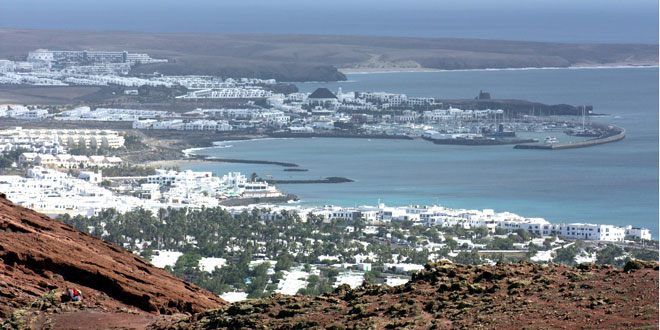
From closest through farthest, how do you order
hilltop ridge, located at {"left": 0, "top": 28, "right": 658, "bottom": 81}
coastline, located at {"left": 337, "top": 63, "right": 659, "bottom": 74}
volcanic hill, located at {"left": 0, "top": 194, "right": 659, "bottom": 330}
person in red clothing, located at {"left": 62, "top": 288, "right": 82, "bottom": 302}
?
volcanic hill, located at {"left": 0, "top": 194, "right": 659, "bottom": 330} → person in red clothing, located at {"left": 62, "top": 288, "right": 82, "bottom": 302} → hilltop ridge, located at {"left": 0, "top": 28, "right": 658, "bottom": 81} → coastline, located at {"left": 337, "top": 63, "right": 659, "bottom": 74}

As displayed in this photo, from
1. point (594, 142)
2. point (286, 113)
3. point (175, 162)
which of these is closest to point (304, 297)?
point (175, 162)

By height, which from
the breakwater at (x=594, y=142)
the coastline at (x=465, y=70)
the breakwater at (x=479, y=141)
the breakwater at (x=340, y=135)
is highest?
the coastline at (x=465, y=70)

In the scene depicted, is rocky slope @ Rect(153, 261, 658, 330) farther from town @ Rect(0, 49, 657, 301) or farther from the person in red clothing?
town @ Rect(0, 49, 657, 301)

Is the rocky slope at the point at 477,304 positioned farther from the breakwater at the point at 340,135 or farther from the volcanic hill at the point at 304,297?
the breakwater at the point at 340,135

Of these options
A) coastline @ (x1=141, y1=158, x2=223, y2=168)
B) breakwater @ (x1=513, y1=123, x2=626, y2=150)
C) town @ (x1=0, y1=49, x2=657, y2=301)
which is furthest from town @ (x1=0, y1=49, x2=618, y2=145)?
coastline @ (x1=141, y1=158, x2=223, y2=168)

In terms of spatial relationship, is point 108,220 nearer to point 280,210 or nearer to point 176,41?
point 280,210

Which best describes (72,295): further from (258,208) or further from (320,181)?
(320,181)

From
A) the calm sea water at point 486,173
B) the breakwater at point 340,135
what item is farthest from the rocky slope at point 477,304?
the breakwater at point 340,135
